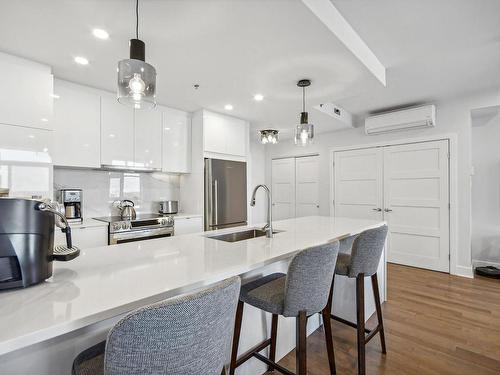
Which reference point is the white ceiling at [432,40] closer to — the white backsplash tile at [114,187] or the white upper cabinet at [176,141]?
the white upper cabinet at [176,141]

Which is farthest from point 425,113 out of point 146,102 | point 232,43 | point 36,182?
point 36,182

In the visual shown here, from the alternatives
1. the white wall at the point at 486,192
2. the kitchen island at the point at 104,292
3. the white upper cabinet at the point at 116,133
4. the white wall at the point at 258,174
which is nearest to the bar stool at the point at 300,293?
the kitchen island at the point at 104,292

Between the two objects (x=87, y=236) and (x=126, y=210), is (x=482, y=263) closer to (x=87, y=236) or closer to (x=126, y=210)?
(x=126, y=210)

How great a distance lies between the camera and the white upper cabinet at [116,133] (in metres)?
2.98

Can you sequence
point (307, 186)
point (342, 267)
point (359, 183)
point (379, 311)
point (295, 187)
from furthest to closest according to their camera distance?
point (295, 187), point (307, 186), point (359, 183), point (379, 311), point (342, 267)

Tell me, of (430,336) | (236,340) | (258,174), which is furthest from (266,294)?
(258,174)

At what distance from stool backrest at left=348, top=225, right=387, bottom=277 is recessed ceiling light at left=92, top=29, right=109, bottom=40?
2166 millimetres


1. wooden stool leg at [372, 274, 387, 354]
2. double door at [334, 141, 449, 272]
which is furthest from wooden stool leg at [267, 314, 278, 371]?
double door at [334, 141, 449, 272]

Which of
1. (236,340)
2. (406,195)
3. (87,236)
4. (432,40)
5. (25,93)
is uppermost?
(432,40)

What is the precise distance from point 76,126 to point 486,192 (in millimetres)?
5507

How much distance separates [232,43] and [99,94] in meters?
1.82

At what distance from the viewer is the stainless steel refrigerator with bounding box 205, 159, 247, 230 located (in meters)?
3.60

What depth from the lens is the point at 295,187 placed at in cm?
577

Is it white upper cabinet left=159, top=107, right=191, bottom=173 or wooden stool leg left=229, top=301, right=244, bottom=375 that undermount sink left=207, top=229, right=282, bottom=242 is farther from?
white upper cabinet left=159, top=107, right=191, bottom=173
